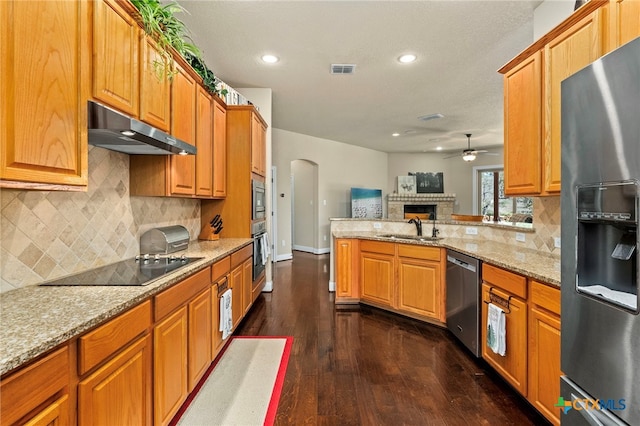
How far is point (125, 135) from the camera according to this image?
1607mm

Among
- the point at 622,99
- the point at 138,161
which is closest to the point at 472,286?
the point at 622,99

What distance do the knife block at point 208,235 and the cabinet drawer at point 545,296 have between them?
2875 mm

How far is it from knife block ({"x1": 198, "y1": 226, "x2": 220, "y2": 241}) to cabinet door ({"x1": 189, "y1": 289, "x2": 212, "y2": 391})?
4.01 ft

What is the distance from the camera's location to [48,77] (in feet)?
3.80

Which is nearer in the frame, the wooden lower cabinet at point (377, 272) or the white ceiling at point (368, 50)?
the white ceiling at point (368, 50)

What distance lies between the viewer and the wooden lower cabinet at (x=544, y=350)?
1.58 meters

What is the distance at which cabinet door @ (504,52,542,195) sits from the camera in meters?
2.08

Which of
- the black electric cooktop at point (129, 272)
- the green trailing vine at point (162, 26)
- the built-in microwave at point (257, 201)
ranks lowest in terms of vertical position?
the black electric cooktop at point (129, 272)

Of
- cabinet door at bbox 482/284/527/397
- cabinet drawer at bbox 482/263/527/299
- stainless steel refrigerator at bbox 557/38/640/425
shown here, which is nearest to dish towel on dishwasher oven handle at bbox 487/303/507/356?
cabinet door at bbox 482/284/527/397

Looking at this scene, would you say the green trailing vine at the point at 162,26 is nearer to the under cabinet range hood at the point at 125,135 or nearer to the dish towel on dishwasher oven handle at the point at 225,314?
the under cabinet range hood at the point at 125,135

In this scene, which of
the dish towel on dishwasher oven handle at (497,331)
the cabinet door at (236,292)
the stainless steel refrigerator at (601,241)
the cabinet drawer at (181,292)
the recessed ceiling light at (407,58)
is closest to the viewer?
the stainless steel refrigerator at (601,241)

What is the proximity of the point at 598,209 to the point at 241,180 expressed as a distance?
9.97ft

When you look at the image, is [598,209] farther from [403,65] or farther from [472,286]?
[403,65]
